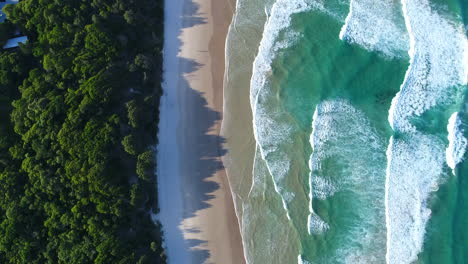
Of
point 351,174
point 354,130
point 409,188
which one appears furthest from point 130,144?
point 409,188

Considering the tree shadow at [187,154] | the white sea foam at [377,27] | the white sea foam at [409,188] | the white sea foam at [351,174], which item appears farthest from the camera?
the white sea foam at [377,27]

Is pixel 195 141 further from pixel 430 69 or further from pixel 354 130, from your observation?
pixel 430 69

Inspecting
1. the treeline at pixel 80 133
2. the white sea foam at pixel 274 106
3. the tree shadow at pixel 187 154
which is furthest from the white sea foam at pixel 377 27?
the treeline at pixel 80 133

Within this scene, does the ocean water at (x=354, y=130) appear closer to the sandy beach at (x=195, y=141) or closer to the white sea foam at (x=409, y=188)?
the white sea foam at (x=409, y=188)

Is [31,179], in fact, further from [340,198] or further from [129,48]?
[340,198]

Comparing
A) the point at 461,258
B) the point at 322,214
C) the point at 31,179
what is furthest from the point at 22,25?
the point at 461,258

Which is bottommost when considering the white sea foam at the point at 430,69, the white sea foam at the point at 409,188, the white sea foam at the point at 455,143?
the white sea foam at the point at 409,188
